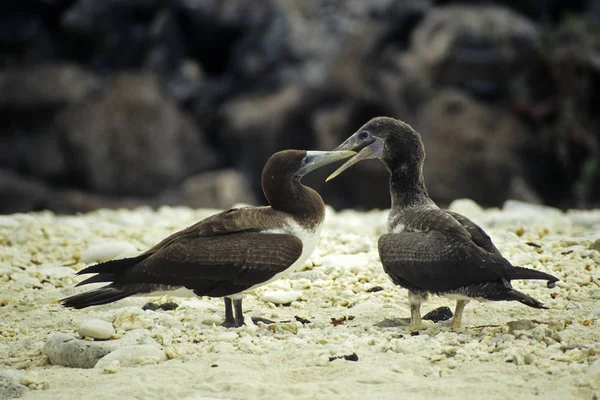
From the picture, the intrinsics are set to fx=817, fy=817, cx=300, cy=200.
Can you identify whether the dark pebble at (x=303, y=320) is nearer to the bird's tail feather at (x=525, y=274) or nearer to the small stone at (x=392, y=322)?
the small stone at (x=392, y=322)

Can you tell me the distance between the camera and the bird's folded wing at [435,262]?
5621 mm

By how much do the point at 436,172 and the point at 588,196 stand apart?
3.33m

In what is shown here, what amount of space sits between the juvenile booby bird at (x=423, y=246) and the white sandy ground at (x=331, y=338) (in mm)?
323

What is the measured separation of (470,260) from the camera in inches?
223

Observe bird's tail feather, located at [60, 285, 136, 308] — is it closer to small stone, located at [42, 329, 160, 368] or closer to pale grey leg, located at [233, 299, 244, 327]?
small stone, located at [42, 329, 160, 368]

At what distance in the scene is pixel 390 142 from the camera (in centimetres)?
671

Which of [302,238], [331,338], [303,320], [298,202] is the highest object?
[298,202]

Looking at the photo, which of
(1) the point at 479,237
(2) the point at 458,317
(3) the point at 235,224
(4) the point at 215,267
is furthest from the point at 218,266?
(1) the point at 479,237

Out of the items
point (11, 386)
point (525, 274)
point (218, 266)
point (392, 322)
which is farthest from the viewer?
point (392, 322)

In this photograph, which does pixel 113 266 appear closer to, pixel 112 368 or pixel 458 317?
pixel 112 368

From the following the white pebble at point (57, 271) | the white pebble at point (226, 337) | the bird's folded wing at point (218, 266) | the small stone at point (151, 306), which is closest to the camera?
the white pebble at point (226, 337)

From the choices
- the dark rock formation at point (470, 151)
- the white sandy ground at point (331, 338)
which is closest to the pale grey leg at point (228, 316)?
the white sandy ground at point (331, 338)

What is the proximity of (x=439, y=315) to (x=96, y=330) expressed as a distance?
2612mm

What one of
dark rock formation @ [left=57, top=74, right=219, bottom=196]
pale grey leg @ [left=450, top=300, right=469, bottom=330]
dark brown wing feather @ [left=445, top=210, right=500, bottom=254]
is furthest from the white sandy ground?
dark rock formation @ [left=57, top=74, right=219, bottom=196]
